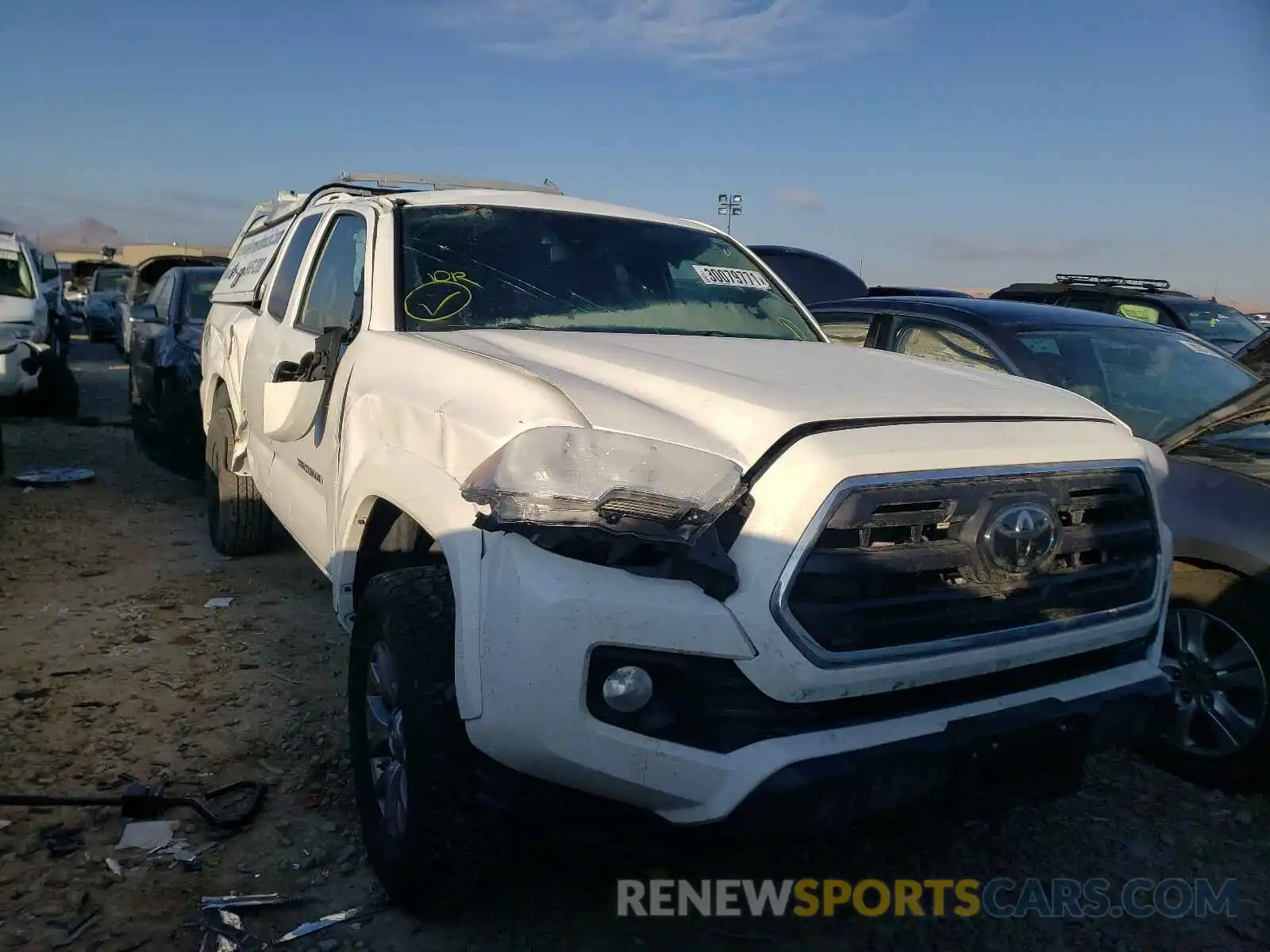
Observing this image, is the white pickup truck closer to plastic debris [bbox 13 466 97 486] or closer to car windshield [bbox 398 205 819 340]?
car windshield [bbox 398 205 819 340]

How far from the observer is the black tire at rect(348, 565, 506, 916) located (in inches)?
87.0

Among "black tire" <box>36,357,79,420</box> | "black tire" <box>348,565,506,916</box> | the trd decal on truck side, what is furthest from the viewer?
"black tire" <box>36,357,79,420</box>

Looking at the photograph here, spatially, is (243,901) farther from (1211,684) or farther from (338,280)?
(1211,684)

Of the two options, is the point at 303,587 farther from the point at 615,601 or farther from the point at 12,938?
the point at 615,601

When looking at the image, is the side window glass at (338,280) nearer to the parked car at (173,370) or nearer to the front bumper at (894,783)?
the front bumper at (894,783)

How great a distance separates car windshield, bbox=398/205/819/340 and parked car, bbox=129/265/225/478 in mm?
3968

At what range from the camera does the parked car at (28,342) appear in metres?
9.48

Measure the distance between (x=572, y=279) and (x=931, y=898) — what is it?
2.33 m

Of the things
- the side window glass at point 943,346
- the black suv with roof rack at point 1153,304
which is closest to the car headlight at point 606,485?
the side window glass at point 943,346

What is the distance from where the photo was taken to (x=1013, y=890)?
2.84 meters

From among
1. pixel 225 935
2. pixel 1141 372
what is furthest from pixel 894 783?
pixel 1141 372

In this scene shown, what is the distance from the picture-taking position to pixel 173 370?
7039mm

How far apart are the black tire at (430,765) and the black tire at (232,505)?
132 inches

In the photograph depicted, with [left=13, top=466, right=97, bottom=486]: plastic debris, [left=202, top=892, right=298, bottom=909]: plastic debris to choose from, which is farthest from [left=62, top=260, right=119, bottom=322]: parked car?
[left=202, top=892, right=298, bottom=909]: plastic debris
